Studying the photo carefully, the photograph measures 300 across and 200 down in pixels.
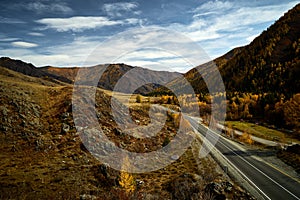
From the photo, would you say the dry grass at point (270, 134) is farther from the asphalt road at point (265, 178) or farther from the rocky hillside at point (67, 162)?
the rocky hillside at point (67, 162)

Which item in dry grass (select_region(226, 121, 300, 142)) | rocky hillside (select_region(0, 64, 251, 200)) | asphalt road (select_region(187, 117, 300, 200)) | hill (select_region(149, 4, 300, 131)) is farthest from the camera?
hill (select_region(149, 4, 300, 131))

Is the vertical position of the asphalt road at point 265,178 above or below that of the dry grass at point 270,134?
above

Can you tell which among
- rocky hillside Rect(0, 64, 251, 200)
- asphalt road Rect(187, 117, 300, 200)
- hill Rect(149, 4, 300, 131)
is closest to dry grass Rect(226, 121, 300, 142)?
hill Rect(149, 4, 300, 131)

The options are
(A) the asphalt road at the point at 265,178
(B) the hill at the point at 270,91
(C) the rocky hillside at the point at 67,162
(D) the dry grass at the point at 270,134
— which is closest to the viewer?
(C) the rocky hillside at the point at 67,162

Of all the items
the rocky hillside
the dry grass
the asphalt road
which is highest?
the rocky hillside

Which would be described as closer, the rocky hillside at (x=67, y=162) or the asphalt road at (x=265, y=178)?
the rocky hillside at (x=67, y=162)

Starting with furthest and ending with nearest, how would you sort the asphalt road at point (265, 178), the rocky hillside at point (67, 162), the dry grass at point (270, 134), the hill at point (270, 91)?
the hill at point (270, 91) < the dry grass at point (270, 134) < the asphalt road at point (265, 178) < the rocky hillside at point (67, 162)

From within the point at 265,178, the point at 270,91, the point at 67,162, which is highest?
the point at 270,91

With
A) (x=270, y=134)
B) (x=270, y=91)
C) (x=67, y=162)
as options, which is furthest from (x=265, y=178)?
(x=270, y=91)

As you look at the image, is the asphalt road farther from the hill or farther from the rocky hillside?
the hill

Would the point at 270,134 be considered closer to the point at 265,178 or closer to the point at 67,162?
the point at 265,178

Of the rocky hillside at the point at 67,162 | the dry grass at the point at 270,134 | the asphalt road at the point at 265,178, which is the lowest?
the dry grass at the point at 270,134

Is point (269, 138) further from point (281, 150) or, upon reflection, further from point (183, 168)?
point (183, 168)

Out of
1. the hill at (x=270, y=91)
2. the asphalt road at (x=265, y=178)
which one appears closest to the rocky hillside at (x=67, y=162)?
the asphalt road at (x=265, y=178)
